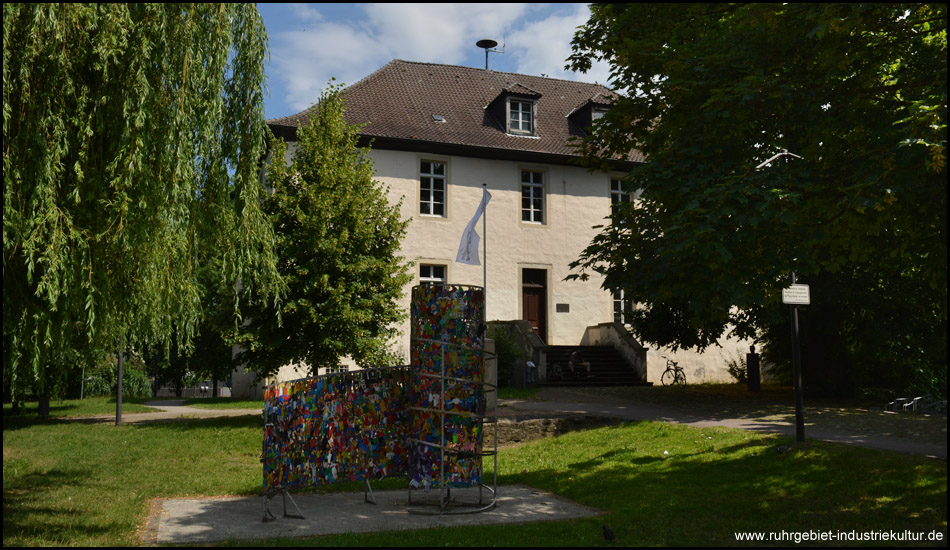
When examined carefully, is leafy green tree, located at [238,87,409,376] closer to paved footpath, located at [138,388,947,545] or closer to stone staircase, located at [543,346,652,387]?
paved footpath, located at [138,388,947,545]

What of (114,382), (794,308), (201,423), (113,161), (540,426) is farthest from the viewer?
(114,382)

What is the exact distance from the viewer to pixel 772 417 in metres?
15.0

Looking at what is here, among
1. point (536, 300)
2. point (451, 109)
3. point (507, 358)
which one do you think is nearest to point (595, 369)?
point (507, 358)

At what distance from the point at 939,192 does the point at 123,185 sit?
8.16m

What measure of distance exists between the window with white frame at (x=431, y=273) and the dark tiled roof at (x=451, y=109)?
13.3 feet

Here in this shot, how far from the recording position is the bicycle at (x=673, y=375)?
25.3 meters

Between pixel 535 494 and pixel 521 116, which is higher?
pixel 521 116

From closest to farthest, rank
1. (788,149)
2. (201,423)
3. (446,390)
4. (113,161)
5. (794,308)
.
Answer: (113,161) → (446,390) → (788,149) → (794,308) → (201,423)

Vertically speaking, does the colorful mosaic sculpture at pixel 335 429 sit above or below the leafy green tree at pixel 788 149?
below

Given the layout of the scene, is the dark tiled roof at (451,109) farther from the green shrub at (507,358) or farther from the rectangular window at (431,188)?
the green shrub at (507,358)

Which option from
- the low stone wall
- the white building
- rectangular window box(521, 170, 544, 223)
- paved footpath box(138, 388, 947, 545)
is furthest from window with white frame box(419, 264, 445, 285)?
the low stone wall

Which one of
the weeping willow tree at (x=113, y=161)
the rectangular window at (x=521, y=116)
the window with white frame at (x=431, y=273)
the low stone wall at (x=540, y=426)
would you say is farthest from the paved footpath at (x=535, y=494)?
the rectangular window at (x=521, y=116)

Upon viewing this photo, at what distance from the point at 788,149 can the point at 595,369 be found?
15.4 metres

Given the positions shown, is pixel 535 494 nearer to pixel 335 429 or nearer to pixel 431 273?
pixel 335 429
